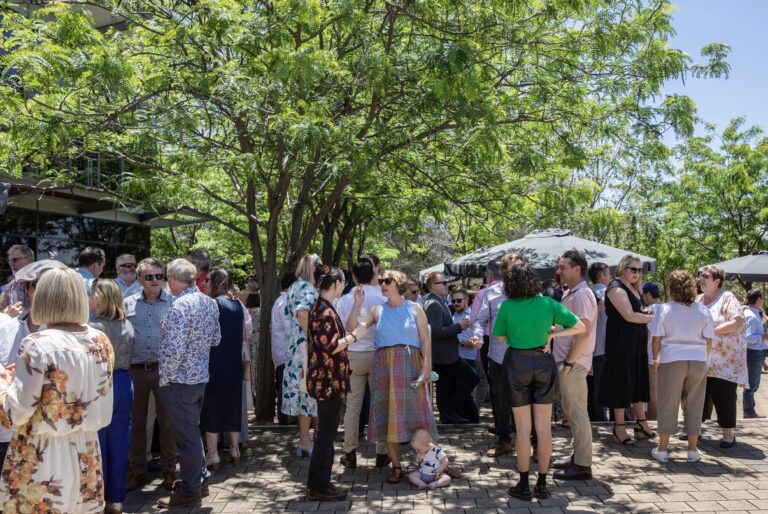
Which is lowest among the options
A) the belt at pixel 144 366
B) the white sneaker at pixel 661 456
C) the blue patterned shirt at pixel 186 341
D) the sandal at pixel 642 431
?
the white sneaker at pixel 661 456

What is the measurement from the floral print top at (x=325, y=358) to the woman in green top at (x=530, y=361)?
138 cm

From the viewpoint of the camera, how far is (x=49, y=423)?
3561mm

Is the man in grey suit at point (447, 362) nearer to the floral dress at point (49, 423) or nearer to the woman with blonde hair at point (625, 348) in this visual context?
the woman with blonde hair at point (625, 348)

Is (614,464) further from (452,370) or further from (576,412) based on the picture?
(452,370)

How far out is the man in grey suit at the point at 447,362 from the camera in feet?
27.7

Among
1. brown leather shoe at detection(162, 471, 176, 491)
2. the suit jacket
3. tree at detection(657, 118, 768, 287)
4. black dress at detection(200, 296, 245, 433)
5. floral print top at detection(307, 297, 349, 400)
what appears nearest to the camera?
floral print top at detection(307, 297, 349, 400)

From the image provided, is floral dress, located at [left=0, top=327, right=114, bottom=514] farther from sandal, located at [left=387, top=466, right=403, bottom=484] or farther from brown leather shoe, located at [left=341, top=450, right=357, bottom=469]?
brown leather shoe, located at [left=341, top=450, right=357, bottom=469]

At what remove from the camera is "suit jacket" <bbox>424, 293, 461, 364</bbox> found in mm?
8398

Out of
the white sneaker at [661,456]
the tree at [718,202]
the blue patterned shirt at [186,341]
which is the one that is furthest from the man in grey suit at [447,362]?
the tree at [718,202]

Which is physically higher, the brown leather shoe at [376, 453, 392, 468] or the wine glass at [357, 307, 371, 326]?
the wine glass at [357, 307, 371, 326]

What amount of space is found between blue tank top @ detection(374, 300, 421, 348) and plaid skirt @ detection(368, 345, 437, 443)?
61mm

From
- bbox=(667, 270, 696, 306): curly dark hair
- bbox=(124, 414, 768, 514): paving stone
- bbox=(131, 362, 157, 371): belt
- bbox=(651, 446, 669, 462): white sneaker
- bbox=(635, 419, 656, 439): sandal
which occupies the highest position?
bbox=(667, 270, 696, 306): curly dark hair

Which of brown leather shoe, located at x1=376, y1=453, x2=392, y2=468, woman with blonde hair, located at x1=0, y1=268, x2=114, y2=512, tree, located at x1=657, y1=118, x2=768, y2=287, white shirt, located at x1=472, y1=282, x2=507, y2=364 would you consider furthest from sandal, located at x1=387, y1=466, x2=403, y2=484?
tree, located at x1=657, y1=118, x2=768, y2=287

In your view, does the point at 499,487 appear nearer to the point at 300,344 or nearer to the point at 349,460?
the point at 349,460
